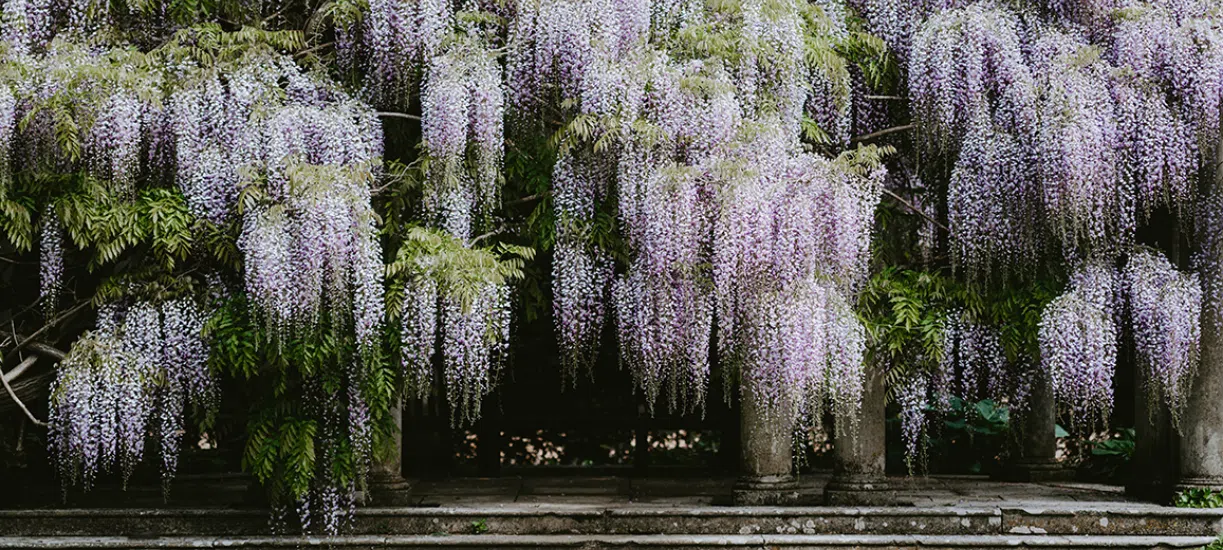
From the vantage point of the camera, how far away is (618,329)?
8.70 meters

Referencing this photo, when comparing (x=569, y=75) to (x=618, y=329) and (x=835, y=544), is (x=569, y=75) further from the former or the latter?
(x=835, y=544)

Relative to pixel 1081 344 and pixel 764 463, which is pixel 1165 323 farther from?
pixel 764 463

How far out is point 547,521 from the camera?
890 cm

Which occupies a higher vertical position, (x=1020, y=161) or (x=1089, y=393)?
(x=1020, y=161)

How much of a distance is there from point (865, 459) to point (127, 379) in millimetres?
4775

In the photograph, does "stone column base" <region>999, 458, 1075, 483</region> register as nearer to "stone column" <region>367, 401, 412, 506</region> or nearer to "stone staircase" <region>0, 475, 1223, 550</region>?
"stone staircase" <region>0, 475, 1223, 550</region>

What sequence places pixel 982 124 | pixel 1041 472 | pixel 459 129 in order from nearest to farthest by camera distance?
pixel 459 129 → pixel 982 124 → pixel 1041 472

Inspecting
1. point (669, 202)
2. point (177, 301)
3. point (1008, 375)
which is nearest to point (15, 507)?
point (177, 301)

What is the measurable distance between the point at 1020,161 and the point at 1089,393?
1.59m

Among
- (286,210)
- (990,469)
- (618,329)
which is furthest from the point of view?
(990,469)

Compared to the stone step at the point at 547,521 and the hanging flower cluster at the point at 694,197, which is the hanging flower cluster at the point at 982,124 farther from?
the stone step at the point at 547,521

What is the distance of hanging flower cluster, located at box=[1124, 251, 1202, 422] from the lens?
29.7ft

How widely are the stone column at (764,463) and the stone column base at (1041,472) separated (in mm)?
3055

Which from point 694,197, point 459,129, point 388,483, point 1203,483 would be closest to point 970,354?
point 1203,483
